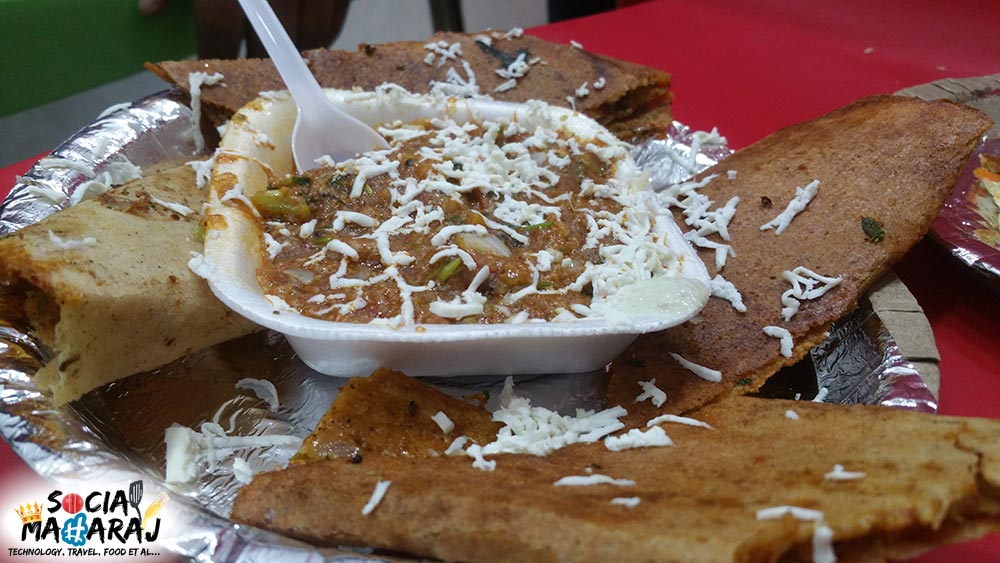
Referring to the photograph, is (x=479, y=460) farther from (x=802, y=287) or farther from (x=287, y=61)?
(x=287, y=61)

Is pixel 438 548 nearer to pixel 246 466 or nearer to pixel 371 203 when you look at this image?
pixel 246 466

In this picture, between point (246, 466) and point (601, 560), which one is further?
point (246, 466)

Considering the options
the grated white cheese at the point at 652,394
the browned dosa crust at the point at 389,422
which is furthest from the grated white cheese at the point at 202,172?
the grated white cheese at the point at 652,394

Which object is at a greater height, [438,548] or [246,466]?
[438,548]

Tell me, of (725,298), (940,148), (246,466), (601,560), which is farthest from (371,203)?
(940,148)

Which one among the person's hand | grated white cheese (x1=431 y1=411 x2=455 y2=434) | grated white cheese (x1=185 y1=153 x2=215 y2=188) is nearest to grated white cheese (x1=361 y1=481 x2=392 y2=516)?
grated white cheese (x1=431 y1=411 x2=455 y2=434)

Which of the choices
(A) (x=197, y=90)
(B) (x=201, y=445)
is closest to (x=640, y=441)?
(B) (x=201, y=445)

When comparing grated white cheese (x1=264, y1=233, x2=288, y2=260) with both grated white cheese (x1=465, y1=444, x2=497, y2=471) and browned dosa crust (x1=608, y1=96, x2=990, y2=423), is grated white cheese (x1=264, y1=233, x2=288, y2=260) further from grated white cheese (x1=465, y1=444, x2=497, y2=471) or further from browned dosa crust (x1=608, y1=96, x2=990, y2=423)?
browned dosa crust (x1=608, y1=96, x2=990, y2=423)
